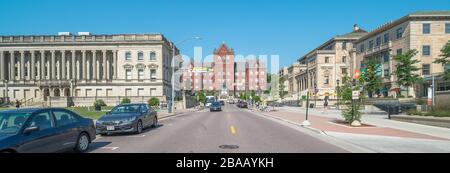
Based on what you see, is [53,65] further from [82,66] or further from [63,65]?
[82,66]

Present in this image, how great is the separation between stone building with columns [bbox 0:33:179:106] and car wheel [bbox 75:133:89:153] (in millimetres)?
67774

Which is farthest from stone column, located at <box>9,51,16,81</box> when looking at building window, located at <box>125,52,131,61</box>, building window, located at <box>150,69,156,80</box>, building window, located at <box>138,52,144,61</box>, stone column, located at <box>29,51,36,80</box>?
building window, located at <box>150,69,156,80</box>

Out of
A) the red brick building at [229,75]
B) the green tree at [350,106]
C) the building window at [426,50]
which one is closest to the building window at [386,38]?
the building window at [426,50]

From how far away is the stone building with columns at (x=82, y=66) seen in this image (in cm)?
7944

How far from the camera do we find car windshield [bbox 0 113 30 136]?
8080 millimetres

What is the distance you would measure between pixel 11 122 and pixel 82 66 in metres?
79.7

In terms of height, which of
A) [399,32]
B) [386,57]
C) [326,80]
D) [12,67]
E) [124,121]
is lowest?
[124,121]

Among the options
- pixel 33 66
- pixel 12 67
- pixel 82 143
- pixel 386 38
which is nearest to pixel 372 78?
pixel 386 38

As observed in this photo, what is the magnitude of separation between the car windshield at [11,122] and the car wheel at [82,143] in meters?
1.98

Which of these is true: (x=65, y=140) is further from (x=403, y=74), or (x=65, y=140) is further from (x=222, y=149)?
(x=403, y=74)

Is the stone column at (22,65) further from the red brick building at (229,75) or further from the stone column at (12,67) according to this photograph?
the red brick building at (229,75)

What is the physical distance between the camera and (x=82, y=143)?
1055 cm
